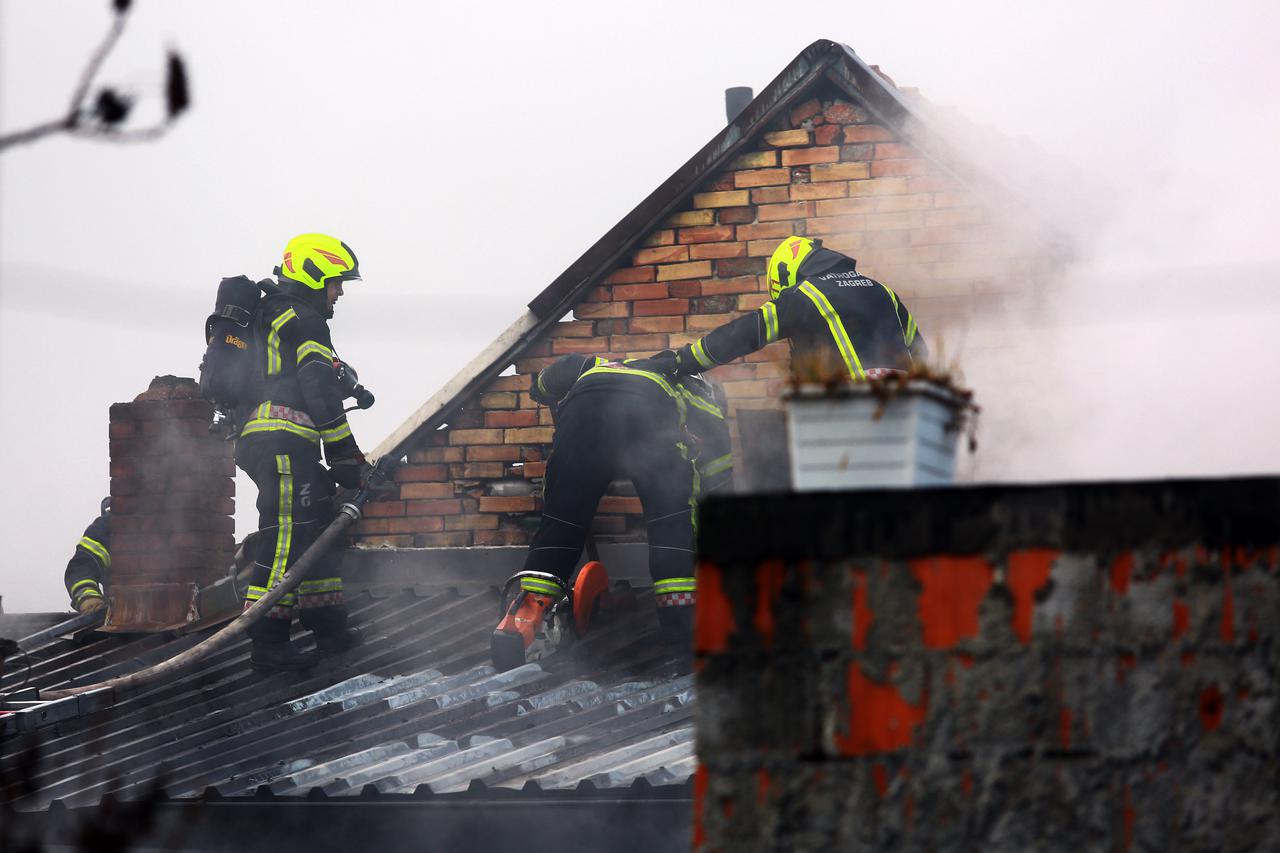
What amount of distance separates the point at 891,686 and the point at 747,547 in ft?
1.09

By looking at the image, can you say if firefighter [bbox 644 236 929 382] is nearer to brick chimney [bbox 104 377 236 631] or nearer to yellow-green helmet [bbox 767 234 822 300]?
yellow-green helmet [bbox 767 234 822 300]

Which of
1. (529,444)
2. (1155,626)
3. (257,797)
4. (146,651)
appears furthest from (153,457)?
(1155,626)

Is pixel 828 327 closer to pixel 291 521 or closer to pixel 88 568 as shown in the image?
pixel 291 521

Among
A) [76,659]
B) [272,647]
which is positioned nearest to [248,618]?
[272,647]

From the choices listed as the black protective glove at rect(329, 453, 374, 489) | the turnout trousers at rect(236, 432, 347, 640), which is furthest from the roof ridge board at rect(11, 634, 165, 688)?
the black protective glove at rect(329, 453, 374, 489)

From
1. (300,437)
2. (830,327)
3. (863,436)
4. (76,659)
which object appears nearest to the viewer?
(863,436)

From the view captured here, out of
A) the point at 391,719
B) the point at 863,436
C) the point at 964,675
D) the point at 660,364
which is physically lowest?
the point at 391,719

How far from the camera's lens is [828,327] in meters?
6.29

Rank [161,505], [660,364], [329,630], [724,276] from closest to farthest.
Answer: [660,364]
[329,630]
[161,505]
[724,276]

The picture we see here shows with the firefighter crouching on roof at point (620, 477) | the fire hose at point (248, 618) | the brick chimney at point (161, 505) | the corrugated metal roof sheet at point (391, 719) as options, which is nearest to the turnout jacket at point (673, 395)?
the firefighter crouching on roof at point (620, 477)

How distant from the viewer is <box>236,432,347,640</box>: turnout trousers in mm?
6797

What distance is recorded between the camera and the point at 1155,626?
2393 millimetres

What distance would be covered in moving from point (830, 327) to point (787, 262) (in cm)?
45

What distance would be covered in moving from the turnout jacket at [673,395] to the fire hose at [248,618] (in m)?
1.19
